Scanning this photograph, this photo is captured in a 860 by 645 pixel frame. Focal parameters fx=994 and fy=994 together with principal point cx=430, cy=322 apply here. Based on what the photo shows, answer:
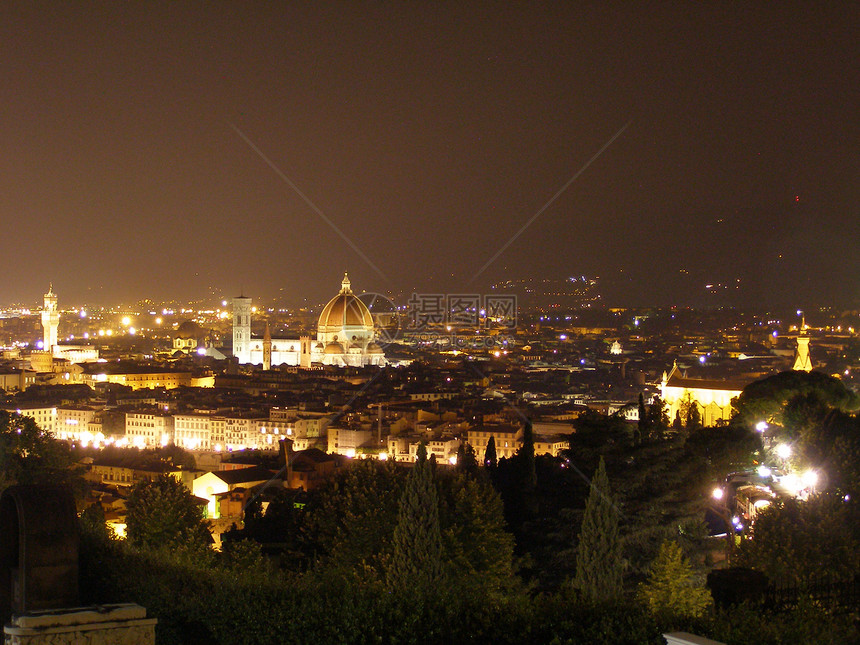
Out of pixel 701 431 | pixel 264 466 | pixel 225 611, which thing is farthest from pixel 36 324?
pixel 225 611

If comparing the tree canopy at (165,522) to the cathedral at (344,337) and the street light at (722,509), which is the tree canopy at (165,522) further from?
the cathedral at (344,337)

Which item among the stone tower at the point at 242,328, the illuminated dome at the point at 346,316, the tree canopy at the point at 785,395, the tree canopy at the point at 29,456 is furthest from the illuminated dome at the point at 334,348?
the tree canopy at the point at 785,395

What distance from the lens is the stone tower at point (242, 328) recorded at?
6234 centimetres

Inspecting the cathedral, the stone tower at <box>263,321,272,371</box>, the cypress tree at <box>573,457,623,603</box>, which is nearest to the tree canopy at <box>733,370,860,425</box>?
the cypress tree at <box>573,457,623,603</box>

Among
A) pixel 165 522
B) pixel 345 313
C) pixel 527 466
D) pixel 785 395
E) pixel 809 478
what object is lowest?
pixel 165 522

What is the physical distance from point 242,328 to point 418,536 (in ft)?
187

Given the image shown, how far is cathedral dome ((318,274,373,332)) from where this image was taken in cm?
5512

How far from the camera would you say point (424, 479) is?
875cm

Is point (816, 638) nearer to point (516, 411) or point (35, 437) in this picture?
point (35, 437)

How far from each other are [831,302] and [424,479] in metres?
50.7

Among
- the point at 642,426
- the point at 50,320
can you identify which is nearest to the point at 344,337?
the point at 50,320

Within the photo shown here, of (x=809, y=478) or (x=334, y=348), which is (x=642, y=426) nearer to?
(x=809, y=478)

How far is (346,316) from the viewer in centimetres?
5528

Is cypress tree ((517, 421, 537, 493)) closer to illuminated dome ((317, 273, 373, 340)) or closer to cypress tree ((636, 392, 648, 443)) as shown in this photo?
cypress tree ((636, 392, 648, 443))
